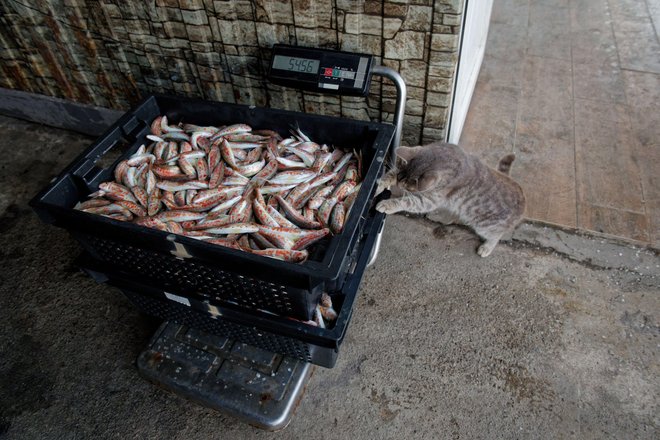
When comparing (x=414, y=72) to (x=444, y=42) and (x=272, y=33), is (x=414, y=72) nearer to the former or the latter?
(x=444, y=42)

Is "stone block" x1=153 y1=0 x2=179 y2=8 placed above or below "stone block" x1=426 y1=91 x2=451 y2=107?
above

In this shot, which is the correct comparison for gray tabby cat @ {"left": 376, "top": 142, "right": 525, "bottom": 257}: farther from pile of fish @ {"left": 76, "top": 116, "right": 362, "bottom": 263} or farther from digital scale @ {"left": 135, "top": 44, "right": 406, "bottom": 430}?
pile of fish @ {"left": 76, "top": 116, "right": 362, "bottom": 263}

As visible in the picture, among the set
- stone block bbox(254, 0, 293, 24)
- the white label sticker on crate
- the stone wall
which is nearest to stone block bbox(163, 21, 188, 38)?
the stone wall

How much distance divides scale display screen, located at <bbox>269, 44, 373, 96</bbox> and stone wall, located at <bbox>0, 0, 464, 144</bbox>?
0.28m

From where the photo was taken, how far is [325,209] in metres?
1.89

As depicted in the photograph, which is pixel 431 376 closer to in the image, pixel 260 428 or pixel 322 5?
pixel 260 428

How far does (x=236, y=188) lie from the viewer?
1.97m

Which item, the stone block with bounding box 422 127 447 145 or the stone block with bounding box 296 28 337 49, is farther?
the stone block with bounding box 422 127 447 145

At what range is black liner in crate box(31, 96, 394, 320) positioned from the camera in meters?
1.45

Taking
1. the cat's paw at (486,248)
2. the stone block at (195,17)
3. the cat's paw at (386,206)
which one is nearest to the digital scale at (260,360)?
the cat's paw at (386,206)

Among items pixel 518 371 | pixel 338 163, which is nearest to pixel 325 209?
pixel 338 163

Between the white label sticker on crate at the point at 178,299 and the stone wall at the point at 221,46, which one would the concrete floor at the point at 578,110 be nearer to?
the stone wall at the point at 221,46

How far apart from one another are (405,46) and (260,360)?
181 cm

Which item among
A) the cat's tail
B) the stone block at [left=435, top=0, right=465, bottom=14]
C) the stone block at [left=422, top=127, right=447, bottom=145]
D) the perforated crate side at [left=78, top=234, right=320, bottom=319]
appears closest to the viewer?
the perforated crate side at [left=78, top=234, right=320, bottom=319]
